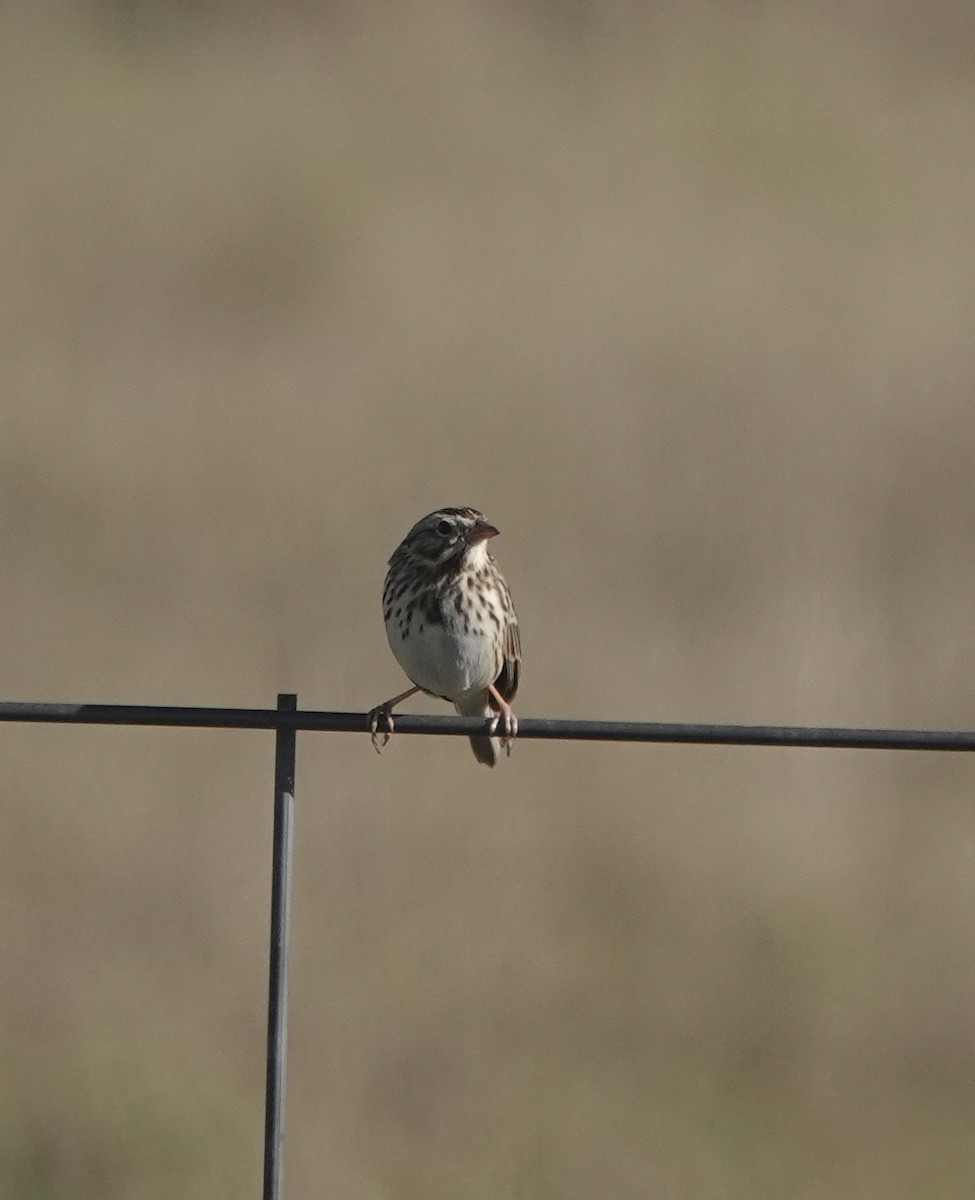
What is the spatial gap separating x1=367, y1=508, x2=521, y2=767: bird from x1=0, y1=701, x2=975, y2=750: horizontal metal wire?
258 centimetres

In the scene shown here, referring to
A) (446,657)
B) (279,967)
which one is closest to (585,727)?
(279,967)

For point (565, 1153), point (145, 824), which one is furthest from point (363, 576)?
point (565, 1153)

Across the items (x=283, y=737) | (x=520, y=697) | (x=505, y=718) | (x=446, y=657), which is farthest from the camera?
(x=520, y=697)

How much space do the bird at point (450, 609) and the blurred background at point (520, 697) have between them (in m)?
3.07

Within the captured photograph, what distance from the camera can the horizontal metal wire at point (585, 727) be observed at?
3.50 m

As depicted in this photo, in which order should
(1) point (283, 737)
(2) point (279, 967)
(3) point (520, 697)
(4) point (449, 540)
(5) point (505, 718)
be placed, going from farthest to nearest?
1. (3) point (520, 697)
2. (4) point (449, 540)
3. (5) point (505, 718)
4. (1) point (283, 737)
5. (2) point (279, 967)

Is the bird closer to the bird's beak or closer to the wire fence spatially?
the bird's beak

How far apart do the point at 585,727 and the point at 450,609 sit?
8.99 ft

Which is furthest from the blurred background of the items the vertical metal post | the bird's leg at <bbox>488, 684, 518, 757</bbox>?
the vertical metal post

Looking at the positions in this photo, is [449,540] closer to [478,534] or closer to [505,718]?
[478,534]

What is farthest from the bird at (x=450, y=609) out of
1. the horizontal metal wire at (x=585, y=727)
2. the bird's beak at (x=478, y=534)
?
the horizontal metal wire at (x=585, y=727)

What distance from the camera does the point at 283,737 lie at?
3.60 m

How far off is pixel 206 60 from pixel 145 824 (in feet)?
30.3

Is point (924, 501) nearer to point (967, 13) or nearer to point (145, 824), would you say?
point (145, 824)
